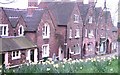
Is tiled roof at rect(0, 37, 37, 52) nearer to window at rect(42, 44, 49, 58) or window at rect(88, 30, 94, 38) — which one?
window at rect(42, 44, 49, 58)

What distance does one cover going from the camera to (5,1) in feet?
11.1

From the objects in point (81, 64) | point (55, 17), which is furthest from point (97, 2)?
point (81, 64)

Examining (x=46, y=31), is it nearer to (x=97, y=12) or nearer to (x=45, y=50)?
(x=45, y=50)

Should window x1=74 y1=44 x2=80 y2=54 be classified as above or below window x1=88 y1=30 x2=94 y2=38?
below

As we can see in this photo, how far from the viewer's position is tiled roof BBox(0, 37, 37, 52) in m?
3.73

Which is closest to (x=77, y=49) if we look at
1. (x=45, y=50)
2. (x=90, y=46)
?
(x=90, y=46)

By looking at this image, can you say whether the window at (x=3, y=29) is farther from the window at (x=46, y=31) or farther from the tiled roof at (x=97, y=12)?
the tiled roof at (x=97, y=12)

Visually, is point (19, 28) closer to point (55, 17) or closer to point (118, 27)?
point (55, 17)

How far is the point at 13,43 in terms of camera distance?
12.7ft

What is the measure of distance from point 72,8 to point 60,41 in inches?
20.9

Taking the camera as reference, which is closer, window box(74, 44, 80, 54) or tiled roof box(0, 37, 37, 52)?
tiled roof box(0, 37, 37, 52)

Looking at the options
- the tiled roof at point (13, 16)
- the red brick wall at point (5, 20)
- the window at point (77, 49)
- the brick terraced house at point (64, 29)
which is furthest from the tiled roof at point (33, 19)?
the window at point (77, 49)

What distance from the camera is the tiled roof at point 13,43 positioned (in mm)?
3727

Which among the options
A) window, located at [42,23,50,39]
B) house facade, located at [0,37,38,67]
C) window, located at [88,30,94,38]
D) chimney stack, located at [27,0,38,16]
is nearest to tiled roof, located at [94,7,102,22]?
window, located at [88,30,94,38]
